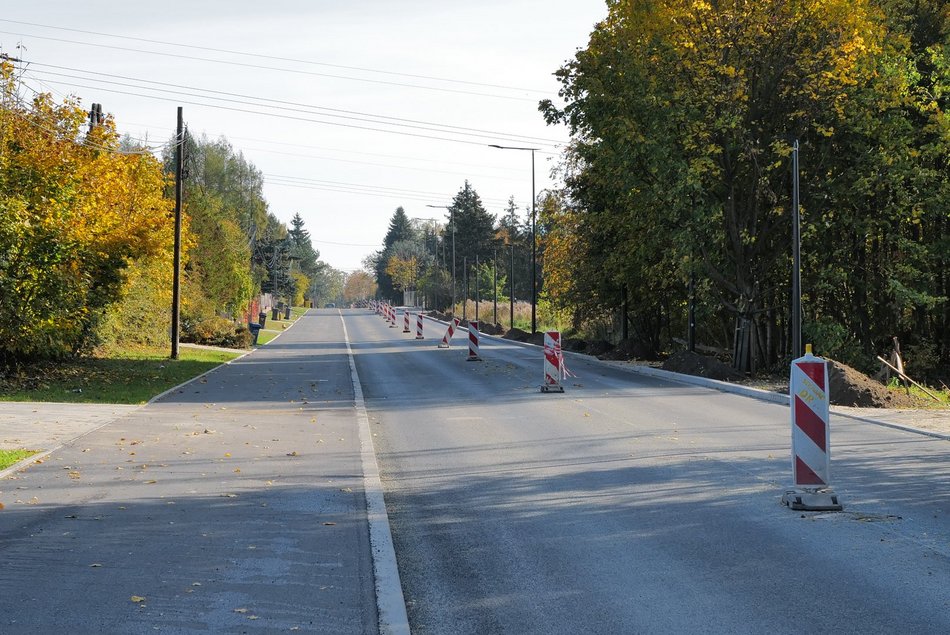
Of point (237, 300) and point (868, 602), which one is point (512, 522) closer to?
point (868, 602)

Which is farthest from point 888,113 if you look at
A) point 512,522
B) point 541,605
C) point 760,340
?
point 541,605

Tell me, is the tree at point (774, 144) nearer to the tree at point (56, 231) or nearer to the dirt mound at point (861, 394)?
the dirt mound at point (861, 394)

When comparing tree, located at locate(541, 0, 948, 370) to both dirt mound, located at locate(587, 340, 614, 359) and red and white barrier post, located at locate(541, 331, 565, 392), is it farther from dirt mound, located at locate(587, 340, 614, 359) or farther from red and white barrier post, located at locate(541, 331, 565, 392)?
dirt mound, located at locate(587, 340, 614, 359)

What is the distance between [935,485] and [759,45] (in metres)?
19.2

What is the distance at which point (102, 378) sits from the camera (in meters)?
23.9

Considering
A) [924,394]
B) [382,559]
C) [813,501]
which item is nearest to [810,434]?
[813,501]

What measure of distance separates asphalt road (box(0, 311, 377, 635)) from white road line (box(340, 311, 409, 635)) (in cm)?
7

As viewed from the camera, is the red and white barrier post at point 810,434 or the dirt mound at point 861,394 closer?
the red and white barrier post at point 810,434

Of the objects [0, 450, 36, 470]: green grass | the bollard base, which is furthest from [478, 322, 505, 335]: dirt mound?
the bollard base

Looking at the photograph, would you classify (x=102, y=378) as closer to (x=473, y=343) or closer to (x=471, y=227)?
(x=473, y=343)

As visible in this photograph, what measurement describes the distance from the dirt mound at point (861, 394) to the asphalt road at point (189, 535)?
394 inches

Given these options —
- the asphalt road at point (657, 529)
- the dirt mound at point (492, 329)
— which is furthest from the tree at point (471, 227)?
the asphalt road at point (657, 529)

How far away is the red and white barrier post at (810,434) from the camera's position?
29.3 ft

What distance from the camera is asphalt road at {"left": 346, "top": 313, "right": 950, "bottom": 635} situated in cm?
587
